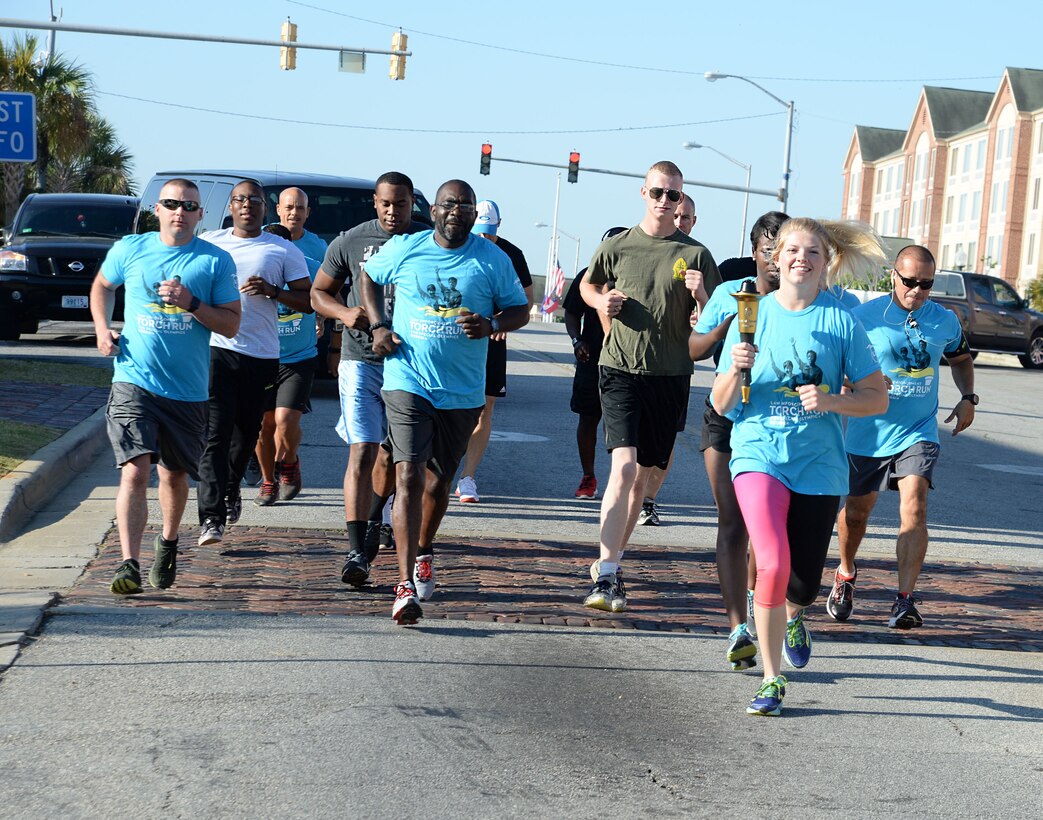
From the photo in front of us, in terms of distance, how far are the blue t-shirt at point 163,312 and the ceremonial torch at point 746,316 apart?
2738mm

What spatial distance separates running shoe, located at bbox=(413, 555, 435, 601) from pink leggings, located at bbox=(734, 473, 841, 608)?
6.26 feet

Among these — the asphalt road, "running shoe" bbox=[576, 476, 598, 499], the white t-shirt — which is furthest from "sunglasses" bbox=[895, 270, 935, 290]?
"running shoe" bbox=[576, 476, 598, 499]

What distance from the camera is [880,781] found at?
4852mm

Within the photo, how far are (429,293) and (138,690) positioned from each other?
7.99 ft

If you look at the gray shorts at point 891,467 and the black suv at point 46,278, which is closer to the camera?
the gray shorts at point 891,467

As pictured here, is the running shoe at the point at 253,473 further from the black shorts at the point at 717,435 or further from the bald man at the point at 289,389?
the black shorts at the point at 717,435

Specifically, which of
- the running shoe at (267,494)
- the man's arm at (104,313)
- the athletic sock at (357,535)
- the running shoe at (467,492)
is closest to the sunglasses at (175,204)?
the man's arm at (104,313)

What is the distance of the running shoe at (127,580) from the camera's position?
6.91m

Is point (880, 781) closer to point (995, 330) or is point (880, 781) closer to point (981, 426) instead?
point (981, 426)

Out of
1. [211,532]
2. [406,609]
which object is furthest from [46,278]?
[406,609]

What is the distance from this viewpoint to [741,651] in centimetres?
601

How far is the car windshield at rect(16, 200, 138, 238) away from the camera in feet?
73.4

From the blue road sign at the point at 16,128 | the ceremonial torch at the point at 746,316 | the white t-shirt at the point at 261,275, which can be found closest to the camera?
the ceremonial torch at the point at 746,316

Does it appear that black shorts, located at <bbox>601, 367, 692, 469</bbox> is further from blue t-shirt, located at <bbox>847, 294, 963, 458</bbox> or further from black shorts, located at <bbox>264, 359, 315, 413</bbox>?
black shorts, located at <bbox>264, 359, 315, 413</bbox>
